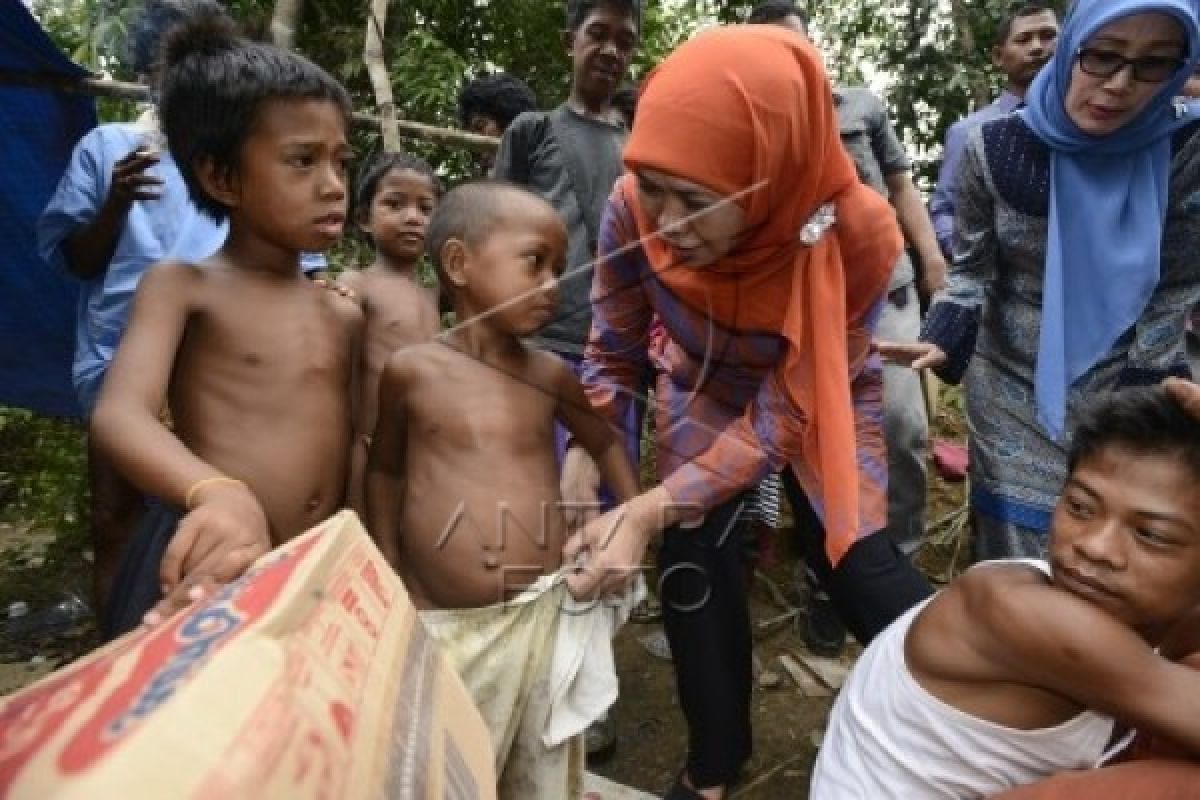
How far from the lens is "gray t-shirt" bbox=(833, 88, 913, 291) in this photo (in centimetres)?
296

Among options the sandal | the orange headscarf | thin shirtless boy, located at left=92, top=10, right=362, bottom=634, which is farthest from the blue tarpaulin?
the sandal

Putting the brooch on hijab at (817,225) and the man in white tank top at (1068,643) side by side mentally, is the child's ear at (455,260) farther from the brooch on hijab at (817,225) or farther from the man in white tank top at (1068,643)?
the man in white tank top at (1068,643)

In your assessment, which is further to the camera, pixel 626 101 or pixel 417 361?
pixel 626 101

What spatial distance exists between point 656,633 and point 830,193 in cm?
171

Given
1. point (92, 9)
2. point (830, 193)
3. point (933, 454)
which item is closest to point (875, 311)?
point (830, 193)

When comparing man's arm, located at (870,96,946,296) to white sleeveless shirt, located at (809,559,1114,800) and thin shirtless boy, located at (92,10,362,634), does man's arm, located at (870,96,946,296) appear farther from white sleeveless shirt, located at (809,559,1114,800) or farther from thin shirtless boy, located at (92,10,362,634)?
thin shirtless boy, located at (92,10,362,634)

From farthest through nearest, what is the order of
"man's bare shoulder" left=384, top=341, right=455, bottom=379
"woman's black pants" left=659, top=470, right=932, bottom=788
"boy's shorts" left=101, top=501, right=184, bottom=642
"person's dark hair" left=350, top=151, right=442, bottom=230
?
"person's dark hair" left=350, top=151, right=442, bottom=230
"woman's black pants" left=659, top=470, right=932, bottom=788
"man's bare shoulder" left=384, top=341, right=455, bottom=379
"boy's shorts" left=101, top=501, right=184, bottom=642

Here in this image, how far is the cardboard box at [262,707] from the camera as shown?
0.61 m

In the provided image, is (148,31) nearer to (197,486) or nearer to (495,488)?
(495,488)

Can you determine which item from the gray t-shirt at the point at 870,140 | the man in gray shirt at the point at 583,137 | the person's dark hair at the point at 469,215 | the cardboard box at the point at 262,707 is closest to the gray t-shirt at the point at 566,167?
the man in gray shirt at the point at 583,137

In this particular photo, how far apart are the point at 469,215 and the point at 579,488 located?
1.83 ft

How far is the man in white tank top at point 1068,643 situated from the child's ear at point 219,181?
50.1 inches

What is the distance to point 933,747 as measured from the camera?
1.30m

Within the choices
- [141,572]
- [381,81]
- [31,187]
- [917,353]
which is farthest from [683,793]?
[31,187]
